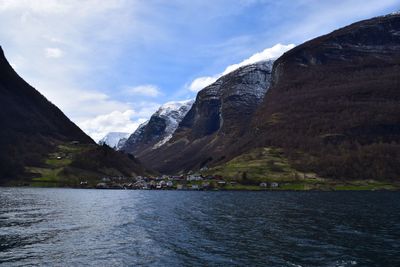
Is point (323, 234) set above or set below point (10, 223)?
below

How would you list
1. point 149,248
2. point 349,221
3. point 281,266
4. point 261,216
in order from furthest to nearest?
point 261,216, point 349,221, point 149,248, point 281,266

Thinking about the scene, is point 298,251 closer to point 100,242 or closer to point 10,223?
point 100,242

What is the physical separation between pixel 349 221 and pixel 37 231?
2743 inches

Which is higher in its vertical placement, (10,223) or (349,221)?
(10,223)

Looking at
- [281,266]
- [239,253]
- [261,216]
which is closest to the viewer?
[281,266]

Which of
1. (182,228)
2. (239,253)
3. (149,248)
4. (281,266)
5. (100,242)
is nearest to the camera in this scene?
(281,266)

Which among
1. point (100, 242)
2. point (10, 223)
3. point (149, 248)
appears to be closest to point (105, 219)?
point (10, 223)

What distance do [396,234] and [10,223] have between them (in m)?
78.1

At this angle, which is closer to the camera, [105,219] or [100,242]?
[100,242]

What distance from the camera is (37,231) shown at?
74.4m

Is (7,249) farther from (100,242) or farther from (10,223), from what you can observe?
(10,223)

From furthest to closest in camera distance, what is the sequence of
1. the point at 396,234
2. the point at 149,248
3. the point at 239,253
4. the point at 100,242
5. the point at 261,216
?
the point at 261,216 → the point at 396,234 → the point at 100,242 → the point at 149,248 → the point at 239,253

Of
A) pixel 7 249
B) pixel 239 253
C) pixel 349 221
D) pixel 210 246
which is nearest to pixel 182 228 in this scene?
pixel 210 246

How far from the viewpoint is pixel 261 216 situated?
105 meters
